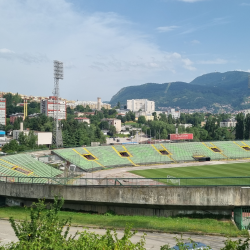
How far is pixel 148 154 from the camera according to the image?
6050 cm

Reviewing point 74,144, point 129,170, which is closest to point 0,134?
point 74,144

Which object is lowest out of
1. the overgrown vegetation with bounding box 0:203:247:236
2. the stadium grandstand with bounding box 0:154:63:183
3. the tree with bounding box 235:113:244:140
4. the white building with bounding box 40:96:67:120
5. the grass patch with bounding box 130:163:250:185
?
the grass patch with bounding box 130:163:250:185

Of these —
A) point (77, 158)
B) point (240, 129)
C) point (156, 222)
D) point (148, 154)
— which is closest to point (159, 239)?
point (156, 222)

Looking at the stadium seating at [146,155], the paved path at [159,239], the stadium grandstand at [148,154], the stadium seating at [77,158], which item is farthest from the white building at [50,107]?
the paved path at [159,239]

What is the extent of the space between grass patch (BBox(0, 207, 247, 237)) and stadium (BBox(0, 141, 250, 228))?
1394 millimetres

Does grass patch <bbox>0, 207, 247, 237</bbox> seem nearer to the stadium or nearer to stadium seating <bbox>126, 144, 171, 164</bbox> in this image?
the stadium

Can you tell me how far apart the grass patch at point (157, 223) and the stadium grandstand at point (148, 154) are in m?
25.6

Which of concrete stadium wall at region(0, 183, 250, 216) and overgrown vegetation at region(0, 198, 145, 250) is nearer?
overgrown vegetation at region(0, 198, 145, 250)

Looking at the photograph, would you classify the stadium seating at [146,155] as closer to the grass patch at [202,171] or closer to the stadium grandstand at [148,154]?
the stadium grandstand at [148,154]

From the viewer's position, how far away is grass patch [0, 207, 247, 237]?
2156 centimetres

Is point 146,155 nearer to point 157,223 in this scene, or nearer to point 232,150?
point 232,150

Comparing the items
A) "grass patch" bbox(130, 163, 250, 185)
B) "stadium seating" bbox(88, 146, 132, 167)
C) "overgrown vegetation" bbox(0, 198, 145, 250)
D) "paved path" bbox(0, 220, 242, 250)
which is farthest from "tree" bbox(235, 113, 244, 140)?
"overgrown vegetation" bbox(0, 198, 145, 250)

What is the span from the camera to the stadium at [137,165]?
2772 centimetres

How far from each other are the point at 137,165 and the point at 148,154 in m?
5.28
